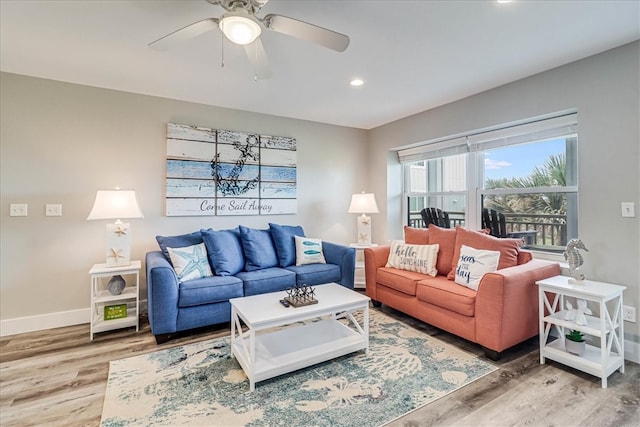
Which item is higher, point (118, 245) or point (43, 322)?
point (118, 245)

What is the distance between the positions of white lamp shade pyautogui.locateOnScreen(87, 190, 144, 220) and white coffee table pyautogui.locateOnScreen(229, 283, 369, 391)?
144 centimetres

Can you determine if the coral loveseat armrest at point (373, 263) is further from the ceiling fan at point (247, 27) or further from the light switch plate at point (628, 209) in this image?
the ceiling fan at point (247, 27)

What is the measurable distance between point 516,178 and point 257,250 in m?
2.93

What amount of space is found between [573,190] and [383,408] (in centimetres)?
260

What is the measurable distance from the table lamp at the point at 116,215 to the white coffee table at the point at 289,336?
4.59 feet

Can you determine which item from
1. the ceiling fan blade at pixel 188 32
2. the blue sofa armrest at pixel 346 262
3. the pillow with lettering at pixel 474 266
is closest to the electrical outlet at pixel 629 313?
the pillow with lettering at pixel 474 266

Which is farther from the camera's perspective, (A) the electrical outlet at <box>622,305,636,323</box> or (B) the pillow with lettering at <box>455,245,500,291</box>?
(B) the pillow with lettering at <box>455,245,500,291</box>

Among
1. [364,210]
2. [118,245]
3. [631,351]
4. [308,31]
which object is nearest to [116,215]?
[118,245]

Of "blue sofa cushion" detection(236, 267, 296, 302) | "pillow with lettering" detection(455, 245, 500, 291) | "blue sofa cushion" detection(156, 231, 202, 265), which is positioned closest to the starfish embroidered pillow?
"blue sofa cushion" detection(156, 231, 202, 265)

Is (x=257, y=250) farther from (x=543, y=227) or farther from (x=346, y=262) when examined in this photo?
(x=543, y=227)

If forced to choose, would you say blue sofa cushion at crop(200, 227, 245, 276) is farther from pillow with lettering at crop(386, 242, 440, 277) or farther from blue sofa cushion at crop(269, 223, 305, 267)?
pillow with lettering at crop(386, 242, 440, 277)

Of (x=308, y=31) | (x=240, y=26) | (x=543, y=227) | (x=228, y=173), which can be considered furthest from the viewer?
(x=228, y=173)

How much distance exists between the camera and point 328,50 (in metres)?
2.50

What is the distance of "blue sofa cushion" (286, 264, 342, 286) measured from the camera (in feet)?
11.2
